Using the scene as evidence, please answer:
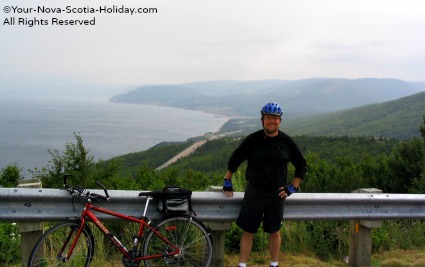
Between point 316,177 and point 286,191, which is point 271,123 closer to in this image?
point 286,191

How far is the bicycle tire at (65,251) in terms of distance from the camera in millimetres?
3041

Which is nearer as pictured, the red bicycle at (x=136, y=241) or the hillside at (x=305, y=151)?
the red bicycle at (x=136, y=241)

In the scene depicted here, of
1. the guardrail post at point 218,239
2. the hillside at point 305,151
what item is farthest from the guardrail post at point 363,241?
the hillside at point 305,151

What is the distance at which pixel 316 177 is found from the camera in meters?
26.3

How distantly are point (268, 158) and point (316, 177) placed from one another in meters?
24.2

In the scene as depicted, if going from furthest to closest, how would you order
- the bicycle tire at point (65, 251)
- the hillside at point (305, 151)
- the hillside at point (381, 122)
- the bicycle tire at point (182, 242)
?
the hillside at point (381, 122), the hillside at point (305, 151), the bicycle tire at point (182, 242), the bicycle tire at point (65, 251)

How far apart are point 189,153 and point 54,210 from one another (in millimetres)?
90002

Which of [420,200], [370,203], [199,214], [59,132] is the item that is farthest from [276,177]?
[59,132]

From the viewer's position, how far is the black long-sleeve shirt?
3.30m

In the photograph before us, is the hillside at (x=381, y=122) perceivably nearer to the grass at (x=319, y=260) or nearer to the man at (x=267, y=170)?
the grass at (x=319, y=260)

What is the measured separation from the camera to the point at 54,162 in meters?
32.3

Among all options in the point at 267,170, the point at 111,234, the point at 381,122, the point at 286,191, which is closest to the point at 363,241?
the point at 286,191

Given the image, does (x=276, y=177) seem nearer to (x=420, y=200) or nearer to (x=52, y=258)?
(x=420, y=200)

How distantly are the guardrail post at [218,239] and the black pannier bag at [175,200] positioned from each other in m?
0.42
